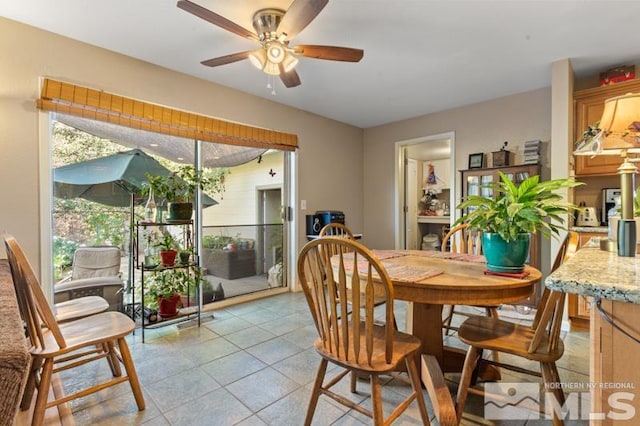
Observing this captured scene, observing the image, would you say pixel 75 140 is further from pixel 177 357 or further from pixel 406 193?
pixel 406 193

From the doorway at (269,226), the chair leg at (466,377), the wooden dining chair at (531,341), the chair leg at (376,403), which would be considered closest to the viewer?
the chair leg at (376,403)

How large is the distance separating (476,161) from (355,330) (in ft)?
10.8

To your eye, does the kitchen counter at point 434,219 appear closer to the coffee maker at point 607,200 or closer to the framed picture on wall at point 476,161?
the framed picture on wall at point 476,161

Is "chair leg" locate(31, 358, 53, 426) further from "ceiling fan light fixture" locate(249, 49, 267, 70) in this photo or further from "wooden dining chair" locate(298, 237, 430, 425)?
"ceiling fan light fixture" locate(249, 49, 267, 70)

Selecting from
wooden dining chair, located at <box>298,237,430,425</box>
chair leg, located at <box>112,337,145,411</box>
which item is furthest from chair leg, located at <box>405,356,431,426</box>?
chair leg, located at <box>112,337,145,411</box>

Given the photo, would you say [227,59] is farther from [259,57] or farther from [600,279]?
[600,279]

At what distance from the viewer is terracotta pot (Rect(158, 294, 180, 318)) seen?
2768 millimetres

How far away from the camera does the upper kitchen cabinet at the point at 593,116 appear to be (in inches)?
111

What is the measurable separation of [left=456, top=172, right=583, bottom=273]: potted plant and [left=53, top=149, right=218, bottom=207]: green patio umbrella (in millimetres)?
2777

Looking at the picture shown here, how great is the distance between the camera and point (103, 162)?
2711 mm

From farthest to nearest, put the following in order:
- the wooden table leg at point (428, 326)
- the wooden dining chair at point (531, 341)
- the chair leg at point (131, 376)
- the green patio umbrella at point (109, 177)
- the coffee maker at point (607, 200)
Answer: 1. the coffee maker at point (607, 200)
2. the green patio umbrella at point (109, 177)
3. the wooden table leg at point (428, 326)
4. the chair leg at point (131, 376)
5. the wooden dining chair at point (531, 341)

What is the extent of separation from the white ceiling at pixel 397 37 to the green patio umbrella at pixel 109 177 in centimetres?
92

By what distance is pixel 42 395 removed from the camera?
140cm

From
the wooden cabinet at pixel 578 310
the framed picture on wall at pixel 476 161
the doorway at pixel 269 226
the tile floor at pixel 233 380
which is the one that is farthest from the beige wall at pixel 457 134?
the tile floor at pixel 233 380
